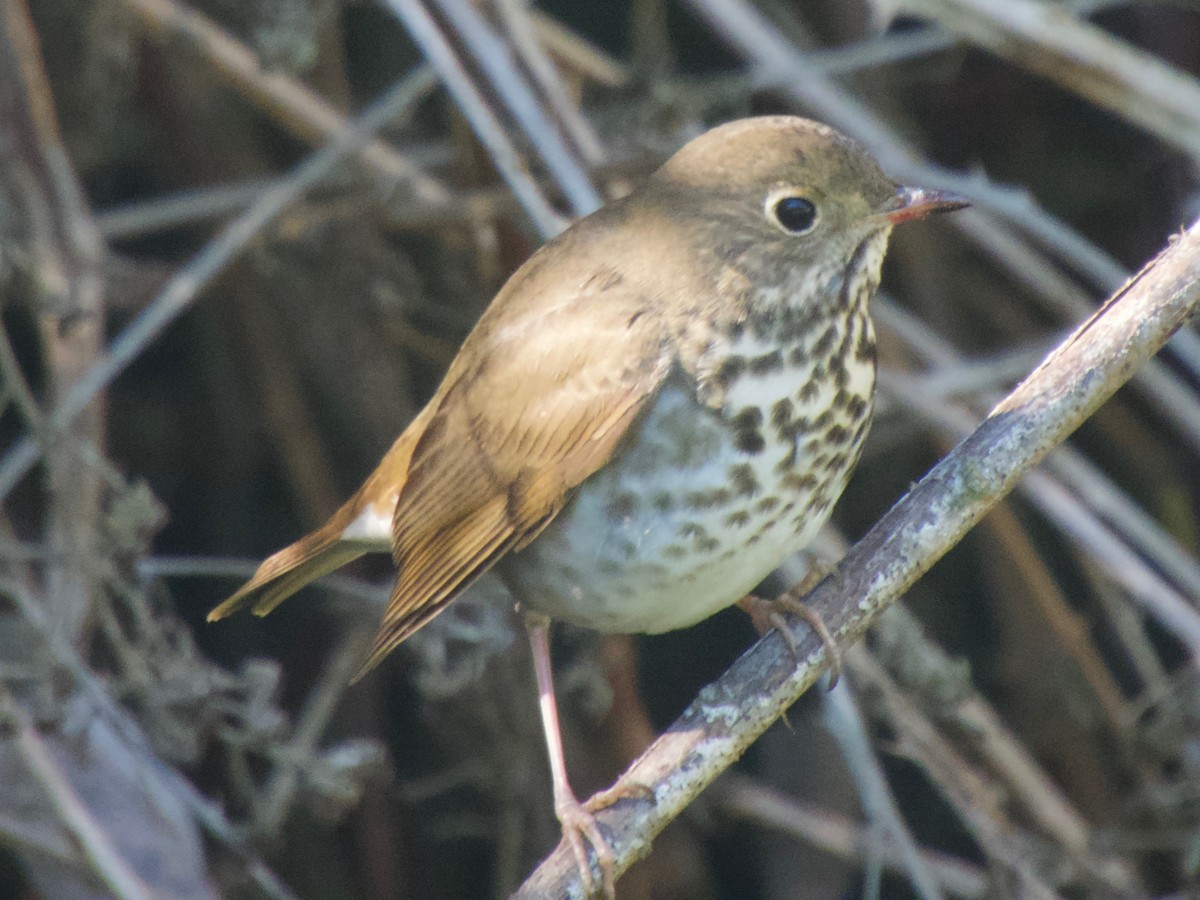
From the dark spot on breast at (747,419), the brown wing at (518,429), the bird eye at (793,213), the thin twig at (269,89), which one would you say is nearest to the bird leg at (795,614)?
the dark spot on breast at (747,419)

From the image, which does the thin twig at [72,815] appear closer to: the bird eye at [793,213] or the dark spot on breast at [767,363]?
the dark spot on breast at [767,363]

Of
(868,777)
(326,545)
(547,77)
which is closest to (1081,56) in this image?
(547,77)

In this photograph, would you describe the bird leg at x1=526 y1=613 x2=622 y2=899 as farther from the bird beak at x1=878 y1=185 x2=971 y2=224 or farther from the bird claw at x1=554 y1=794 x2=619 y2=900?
the bird beak at x1=878 y1=185 x2=971 y2=224

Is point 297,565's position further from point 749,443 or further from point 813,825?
point 813,825

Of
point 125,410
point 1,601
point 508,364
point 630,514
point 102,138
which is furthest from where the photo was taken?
point 125,410

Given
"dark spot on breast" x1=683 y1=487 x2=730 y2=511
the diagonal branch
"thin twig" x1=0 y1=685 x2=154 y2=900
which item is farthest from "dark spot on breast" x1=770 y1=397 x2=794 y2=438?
"thin twig" x1=0 y1=685 x2=154 y2=900

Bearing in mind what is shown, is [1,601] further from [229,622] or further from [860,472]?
[860,472]

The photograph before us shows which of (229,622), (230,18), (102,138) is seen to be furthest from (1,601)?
(230,18)
